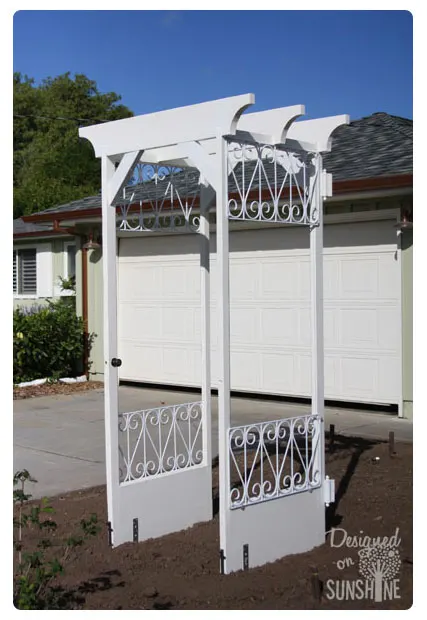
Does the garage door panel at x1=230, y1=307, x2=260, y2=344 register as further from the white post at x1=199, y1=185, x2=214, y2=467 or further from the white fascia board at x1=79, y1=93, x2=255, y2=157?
the white fascia board at x1=79, y1=93, x2=255, y2=157

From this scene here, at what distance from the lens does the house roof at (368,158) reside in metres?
9.00

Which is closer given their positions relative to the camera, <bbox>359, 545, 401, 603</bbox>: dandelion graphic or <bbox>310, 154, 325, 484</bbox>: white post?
<bbox>359, 545, 401, 603</bbox>: dandelion graphic

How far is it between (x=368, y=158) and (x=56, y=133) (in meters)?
27.9

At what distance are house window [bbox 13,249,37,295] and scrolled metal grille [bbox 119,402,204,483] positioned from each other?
8952 millimetres

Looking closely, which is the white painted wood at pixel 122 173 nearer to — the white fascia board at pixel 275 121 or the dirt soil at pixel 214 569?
the white fascia board at pixel 275 121

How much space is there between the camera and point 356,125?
13.0 metres

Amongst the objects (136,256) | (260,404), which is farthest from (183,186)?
(260,404)

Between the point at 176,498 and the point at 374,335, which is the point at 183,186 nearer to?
the point at 374,335

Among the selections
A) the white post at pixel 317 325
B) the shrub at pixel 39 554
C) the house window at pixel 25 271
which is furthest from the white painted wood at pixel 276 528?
the house window at pixel 25 271

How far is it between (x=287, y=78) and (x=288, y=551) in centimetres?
1328

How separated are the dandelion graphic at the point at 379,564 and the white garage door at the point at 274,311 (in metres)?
4.70

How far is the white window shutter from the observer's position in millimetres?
16914

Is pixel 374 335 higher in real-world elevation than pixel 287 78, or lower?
lower

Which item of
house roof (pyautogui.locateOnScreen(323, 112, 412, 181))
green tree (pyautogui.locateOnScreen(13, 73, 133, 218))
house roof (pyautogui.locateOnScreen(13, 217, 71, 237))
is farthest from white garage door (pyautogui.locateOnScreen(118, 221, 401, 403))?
green tree (pyautogui.locateOnScreen(13, 73, 133, 218))
